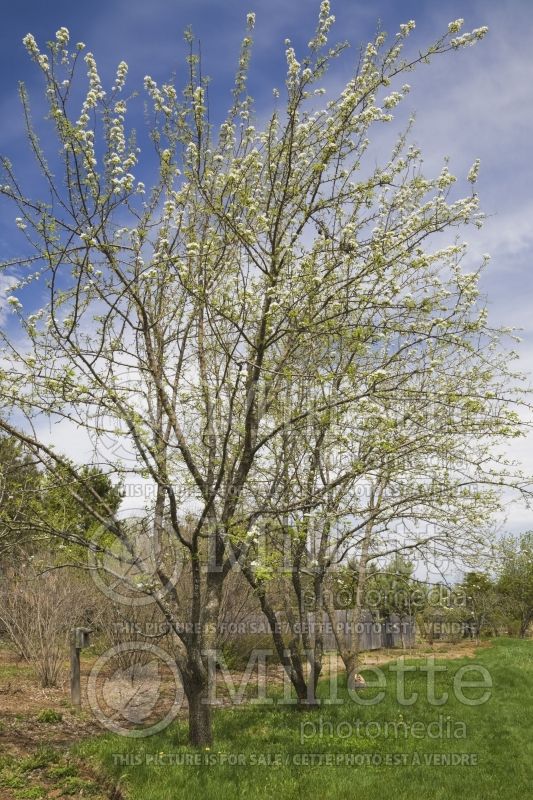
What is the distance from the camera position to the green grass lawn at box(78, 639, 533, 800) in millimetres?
5949

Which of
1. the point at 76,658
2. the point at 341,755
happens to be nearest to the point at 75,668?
the point at 76,658

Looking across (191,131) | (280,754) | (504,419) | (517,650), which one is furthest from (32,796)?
(517,650)

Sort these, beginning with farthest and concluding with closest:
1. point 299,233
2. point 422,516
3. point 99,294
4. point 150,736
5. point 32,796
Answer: point 422,516, point 150,736, point 299,233, point 99,294, point 32,796

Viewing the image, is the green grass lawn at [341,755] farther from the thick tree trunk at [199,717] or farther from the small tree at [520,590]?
the small tree at [520,590]

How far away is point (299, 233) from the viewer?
6.84 m

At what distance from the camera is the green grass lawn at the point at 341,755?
5949 millimetres

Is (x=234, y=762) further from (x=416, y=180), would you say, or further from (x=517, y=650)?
(x=517, y=650)

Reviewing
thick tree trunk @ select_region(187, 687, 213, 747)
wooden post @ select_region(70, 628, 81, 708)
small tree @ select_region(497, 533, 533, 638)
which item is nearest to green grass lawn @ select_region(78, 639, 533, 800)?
thick tree trunk @ select_region(187, 687, 213, 747)


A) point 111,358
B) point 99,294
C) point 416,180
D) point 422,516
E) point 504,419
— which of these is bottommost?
point 422,516

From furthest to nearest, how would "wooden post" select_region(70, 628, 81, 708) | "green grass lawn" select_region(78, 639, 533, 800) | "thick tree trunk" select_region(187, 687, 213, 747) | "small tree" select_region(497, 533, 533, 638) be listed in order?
"small tree" select_region(497, 533, 533, 638), "wooden post" select_region(70, 628, 81, 708), "thick tree trunk" select_region(187, 687, 213, 747), "green grass lawn" select_region(78, 639, 533, 800)

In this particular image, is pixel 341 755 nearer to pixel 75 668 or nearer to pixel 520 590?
pixel 75 668

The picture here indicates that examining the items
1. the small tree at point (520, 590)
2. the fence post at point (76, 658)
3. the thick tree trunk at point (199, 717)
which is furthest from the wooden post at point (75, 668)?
the small tree at point (520, 590)

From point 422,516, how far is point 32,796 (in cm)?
620

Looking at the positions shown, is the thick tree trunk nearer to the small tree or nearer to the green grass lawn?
the green grass lawn
